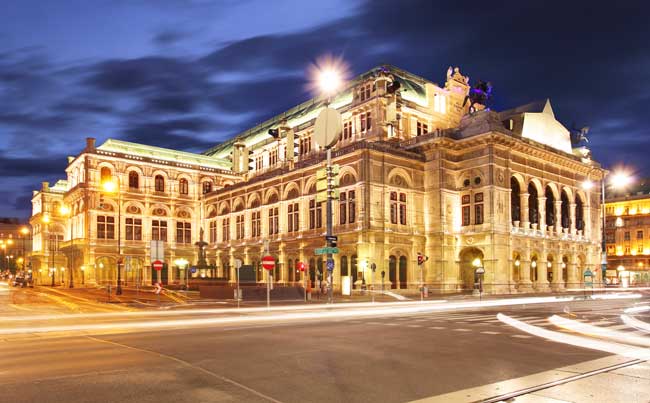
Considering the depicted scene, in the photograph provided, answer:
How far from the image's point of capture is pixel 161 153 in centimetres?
9250

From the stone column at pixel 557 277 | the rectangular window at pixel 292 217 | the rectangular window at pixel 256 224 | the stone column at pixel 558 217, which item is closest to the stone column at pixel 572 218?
the stone column at pixel 558 217

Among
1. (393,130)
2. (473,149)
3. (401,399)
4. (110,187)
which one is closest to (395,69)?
(393,130)

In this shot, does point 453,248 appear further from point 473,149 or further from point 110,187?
point 110,187

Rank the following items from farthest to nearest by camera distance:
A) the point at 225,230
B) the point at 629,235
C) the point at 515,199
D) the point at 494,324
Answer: the point at 629,235 → the point at 225,230 → the point at 515,199 → the point at 494,324

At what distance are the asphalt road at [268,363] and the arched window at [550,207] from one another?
1969 inches

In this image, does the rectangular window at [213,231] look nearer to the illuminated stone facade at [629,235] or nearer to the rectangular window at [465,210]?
the rectangular window at [465,210]

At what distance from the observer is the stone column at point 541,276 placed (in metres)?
59.8

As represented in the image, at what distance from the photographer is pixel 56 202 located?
110062 mm

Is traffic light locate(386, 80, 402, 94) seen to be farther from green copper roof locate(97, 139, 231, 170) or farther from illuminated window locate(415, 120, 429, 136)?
green copper roof locate(97, 139, 231, 170)

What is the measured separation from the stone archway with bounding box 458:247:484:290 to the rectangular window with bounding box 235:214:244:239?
31.6 m

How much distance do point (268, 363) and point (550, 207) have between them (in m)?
60.7

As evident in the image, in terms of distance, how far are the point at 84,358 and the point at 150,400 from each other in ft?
16.2

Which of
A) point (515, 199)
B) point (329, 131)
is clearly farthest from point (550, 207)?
point (329, 131)

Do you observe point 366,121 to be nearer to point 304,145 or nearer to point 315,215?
point 315,215
